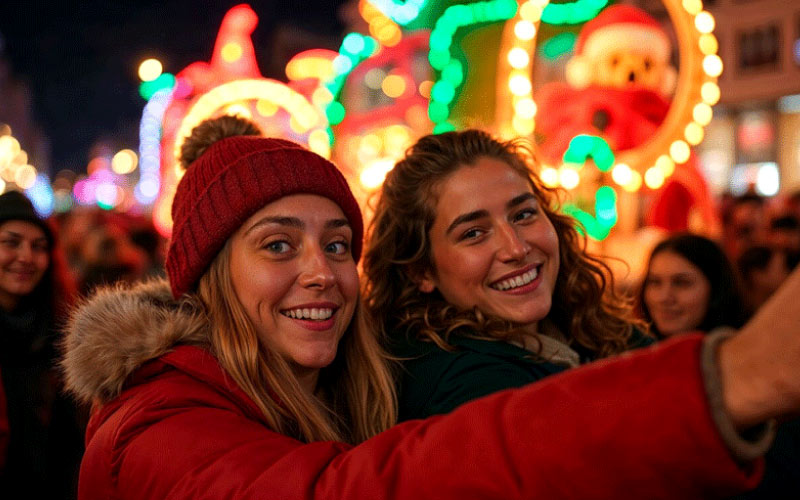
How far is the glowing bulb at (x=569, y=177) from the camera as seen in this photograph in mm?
7113

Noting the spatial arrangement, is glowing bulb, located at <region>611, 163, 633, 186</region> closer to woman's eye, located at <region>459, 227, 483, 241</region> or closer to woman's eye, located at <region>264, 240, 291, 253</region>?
woman's eye, located at <region>459, 227, 483, 241</region>

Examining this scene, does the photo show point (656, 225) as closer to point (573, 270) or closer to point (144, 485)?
point (573, 270)

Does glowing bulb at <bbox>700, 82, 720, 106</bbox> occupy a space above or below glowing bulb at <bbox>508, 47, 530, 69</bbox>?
below

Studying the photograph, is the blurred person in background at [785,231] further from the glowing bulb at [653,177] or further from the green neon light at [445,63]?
the green neon light at [445,63]

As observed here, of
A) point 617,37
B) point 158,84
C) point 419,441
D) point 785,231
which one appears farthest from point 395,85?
point 419,441

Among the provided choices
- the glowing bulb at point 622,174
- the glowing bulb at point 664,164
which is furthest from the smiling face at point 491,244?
the glowing bulb at point 664,164

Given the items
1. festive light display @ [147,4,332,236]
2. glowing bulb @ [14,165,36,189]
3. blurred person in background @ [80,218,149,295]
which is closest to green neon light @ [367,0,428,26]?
festive light display @ [147,4,332,236]

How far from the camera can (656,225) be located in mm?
8391

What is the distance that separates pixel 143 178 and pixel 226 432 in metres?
24.7

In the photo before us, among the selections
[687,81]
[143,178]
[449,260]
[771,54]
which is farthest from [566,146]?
[143,178]

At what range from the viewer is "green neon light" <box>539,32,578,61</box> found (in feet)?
30.3

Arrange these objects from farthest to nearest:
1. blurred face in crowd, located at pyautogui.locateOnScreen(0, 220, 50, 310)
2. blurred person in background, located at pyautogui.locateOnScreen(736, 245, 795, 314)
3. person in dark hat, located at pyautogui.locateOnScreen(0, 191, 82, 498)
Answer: blurred person in background, located at pyautogui.locateOnScreen(736, 245, 795, 314) < blurred face in crowd, located at pyautogui.locateOnScreen(0, 220, 50, 310) < person in dark hat, located at pyautogui.locateOnScreen(0, 191, 82, 498)

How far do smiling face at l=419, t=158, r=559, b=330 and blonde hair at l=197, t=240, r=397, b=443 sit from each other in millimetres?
375

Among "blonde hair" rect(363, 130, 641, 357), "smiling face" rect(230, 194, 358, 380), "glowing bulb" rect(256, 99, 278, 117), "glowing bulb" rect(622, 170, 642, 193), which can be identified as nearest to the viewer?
"smiling face" rect(230, 194, 358, 380)
